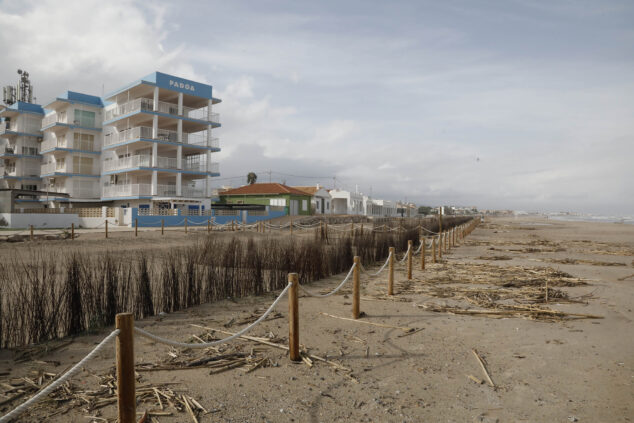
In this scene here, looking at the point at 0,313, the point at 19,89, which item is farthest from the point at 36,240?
the point at 19,89

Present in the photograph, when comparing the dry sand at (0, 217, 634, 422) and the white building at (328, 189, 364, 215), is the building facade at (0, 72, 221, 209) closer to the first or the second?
the white building at (328, 189, 364, 215)

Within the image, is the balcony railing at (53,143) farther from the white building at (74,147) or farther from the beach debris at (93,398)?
the beach debris at (93,398)

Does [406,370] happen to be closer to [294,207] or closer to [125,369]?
[125,369]

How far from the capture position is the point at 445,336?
499 centimetres

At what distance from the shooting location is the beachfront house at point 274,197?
4300 centimetres

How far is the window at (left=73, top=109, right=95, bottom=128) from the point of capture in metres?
35.0

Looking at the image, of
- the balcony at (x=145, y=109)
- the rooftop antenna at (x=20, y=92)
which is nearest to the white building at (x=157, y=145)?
the balcony at (x=145, y=109)

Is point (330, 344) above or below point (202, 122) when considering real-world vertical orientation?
below

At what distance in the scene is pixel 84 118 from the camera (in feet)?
116

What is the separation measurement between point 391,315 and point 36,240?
15.5 meters

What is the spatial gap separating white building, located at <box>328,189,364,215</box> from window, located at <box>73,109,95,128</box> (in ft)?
97.6

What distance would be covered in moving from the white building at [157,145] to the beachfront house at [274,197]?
32.5 ft

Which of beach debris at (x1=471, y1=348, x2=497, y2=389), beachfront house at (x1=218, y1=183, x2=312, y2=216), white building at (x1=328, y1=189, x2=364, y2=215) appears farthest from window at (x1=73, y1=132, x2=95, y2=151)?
beach debris at (x1=471, y1=348, x2=497, y2=389)

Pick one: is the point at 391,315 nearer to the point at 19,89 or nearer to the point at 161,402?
the point at 161,402
